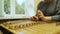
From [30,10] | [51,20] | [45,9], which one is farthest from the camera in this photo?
[30,10]

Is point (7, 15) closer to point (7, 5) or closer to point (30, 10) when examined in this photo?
point (7, 5)

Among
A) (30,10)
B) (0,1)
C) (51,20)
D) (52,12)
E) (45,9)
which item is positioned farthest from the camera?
(30,10)

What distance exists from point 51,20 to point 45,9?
578mm

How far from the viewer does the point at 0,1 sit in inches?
116

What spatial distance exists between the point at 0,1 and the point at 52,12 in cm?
155

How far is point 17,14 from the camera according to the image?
10.6ft

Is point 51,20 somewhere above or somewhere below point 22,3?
below

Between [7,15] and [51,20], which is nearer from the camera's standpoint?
[51,20]

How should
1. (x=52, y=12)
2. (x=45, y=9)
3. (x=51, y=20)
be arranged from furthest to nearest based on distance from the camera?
1. (x=45, y=9)
2. (x=52, y=12)
3. (x=51, y=20)

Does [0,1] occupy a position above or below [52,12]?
above

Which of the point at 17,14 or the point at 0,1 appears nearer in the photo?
the point at 0,1

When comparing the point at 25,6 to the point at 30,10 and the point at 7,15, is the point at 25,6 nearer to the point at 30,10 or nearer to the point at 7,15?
the point at 30,10

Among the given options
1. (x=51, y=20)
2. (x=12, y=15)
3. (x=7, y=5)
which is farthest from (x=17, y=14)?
(x=51, y=20)

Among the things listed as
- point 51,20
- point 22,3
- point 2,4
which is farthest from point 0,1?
point 51,20
